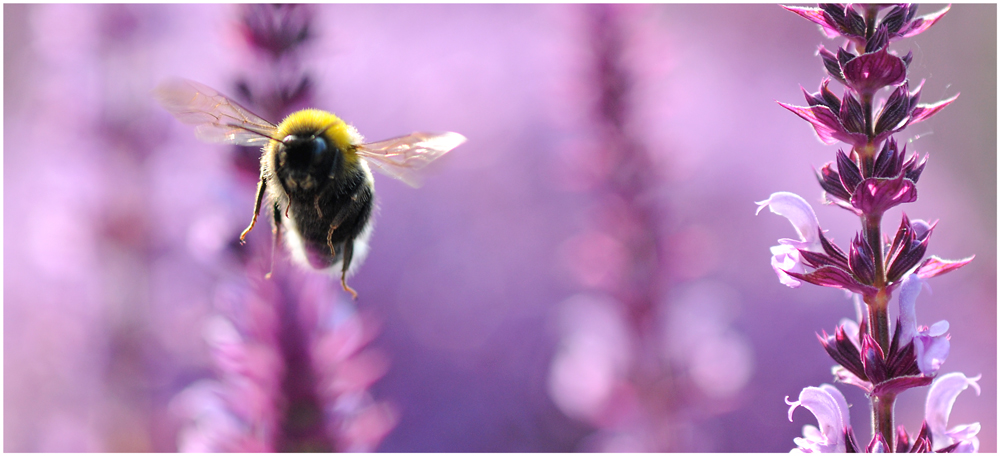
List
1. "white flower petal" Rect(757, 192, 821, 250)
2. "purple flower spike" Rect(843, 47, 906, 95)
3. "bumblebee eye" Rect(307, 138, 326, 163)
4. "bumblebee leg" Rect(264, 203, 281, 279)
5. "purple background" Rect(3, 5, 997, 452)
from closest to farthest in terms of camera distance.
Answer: "purple flower spike" Rect(843, 47, 906, 95)
"white flower petal" Rect(757, 192, 821, 250)
"bumblebee eye" Rect(307, 138, 326, 163)
"bumblebee leg" Rect(264, 203, 281, 279)
"purple background" Rect(3, 5, 997, 452)

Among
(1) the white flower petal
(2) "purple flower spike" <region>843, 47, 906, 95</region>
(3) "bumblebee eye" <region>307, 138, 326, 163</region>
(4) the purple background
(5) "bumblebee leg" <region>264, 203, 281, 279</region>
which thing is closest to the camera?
(2) "purple flower spike" <region>843, 47, 906, 95</region>

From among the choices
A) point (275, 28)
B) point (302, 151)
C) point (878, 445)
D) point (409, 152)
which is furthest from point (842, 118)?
point (275, 28)

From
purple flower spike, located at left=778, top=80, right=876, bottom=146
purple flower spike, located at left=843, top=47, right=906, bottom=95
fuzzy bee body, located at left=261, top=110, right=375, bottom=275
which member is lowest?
purple flower spike, located at left=778, top=80, right=876, bottom=146

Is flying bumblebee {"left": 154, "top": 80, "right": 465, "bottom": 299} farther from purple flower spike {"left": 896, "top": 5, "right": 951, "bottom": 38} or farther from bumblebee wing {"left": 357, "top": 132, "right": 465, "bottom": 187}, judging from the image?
purple flower spike {"left": 896, "top": 5, "right": 951, "bottom": 38}

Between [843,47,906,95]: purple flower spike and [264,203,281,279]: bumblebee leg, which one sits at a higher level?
[264,203,281,279]: bumblebee leg

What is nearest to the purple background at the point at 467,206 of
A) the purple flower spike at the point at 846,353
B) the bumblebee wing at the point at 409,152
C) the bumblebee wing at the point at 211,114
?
the bumblebee wing at the point at 409,152

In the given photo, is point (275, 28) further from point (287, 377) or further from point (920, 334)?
point (920, 334)

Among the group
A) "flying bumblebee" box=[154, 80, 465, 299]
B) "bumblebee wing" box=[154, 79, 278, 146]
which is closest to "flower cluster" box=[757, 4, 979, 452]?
"flying bumblebee" box=[154, 80, 465, 299]
